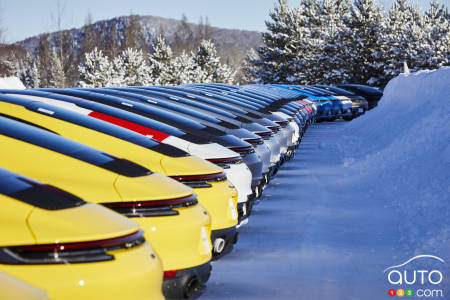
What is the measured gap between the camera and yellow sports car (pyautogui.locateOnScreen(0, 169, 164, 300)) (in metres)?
3.44

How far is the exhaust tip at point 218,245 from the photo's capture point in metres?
6.36

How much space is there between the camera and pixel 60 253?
355 centimetres

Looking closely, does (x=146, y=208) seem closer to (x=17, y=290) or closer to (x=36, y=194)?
(x=36, y=194)

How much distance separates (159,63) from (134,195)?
250 feet

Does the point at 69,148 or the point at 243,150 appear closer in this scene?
the point at 69,148

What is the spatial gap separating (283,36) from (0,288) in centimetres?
7371

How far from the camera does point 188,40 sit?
463 ft

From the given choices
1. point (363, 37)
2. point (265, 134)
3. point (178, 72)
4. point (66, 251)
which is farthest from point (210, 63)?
point (66, 251)

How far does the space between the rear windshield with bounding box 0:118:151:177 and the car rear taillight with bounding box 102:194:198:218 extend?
1.00ft

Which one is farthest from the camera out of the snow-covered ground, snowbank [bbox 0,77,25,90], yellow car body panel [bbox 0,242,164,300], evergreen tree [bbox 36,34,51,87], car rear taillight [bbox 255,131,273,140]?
evergreen tree [bbox 36,34,51,87]

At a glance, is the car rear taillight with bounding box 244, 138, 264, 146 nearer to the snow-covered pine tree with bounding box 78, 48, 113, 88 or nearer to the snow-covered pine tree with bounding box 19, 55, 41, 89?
the snow-covered pine tree with bounding box 78, 48, 113, 88

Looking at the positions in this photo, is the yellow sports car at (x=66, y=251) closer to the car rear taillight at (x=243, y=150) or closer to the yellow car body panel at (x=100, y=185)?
the yellow car body panel at (x=100, y=185)

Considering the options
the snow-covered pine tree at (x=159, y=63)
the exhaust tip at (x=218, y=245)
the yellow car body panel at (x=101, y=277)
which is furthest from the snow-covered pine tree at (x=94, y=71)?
the yellow car body panel at (x=101, y=277)

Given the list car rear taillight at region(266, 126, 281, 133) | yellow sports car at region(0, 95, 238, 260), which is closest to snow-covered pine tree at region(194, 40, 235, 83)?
car rear taillight at region(266, 126, 281, 133)
